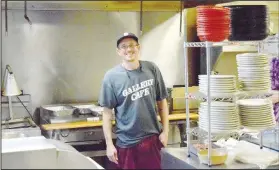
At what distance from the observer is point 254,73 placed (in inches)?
91.6

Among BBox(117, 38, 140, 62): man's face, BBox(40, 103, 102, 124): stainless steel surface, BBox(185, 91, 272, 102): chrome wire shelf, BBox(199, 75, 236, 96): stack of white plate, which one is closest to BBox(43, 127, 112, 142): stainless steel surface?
BBox(40, 103, 102, 124): stainless steel surface

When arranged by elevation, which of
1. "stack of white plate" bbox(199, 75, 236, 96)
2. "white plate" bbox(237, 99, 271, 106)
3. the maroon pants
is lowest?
the maroon pants

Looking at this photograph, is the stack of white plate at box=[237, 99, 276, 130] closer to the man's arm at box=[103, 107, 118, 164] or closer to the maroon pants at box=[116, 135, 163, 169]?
the maroon pants at box=[116, 135, 163, 169]

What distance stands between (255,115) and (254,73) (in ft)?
0.71

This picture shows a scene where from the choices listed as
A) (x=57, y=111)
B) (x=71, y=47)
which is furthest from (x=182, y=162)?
(x=71, y=47)

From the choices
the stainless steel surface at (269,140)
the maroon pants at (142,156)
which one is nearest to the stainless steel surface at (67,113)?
the maroon pants at (142,156)

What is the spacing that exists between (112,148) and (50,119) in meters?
1.09

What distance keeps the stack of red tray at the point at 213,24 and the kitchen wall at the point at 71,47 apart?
2740 millimetres

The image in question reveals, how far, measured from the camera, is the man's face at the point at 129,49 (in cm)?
322

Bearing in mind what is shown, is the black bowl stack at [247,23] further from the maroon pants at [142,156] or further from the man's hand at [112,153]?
the man's hand at [112,153]

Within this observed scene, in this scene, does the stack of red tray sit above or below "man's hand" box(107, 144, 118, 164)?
above

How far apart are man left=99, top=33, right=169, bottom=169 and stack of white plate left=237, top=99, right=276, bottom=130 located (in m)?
1.02

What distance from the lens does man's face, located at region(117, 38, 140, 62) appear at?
10.6ft

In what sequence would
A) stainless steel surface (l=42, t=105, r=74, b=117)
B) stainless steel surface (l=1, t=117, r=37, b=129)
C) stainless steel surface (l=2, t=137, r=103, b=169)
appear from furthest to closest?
stainless steel surface (l=42, t=105, r=74, b=117), stainless steel surface (l=1, t=117, r=37, b=129), stainless steel surface (l=2, t=137, r=103, b=169)
